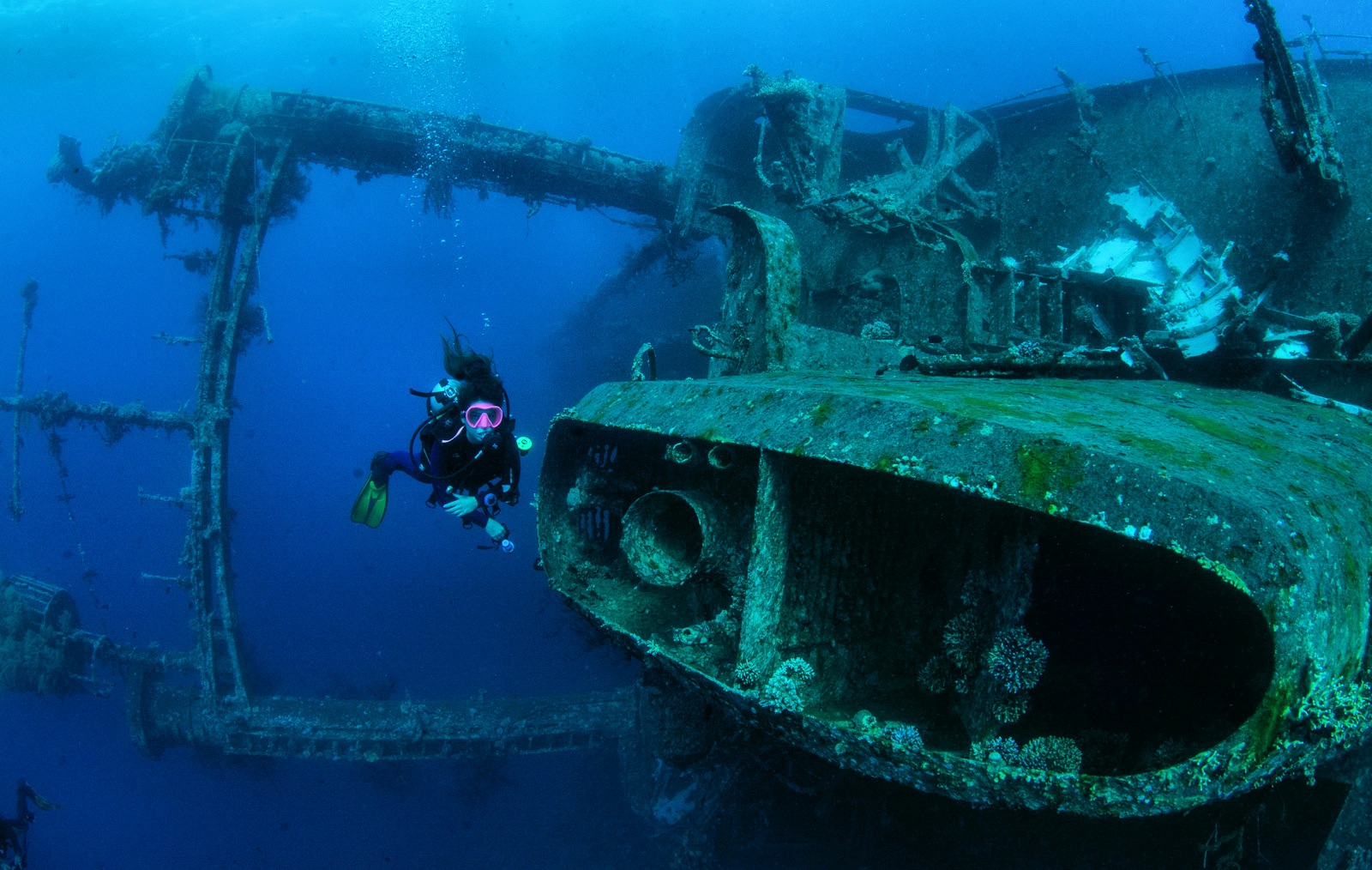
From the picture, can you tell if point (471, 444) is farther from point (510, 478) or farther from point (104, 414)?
point (104, 414)

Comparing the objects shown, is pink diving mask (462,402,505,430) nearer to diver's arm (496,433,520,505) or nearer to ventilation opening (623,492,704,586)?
diver's arm (496,433,520,505)

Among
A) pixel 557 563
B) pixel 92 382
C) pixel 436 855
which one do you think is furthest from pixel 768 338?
pixel 92 382

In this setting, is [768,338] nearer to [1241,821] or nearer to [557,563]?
[557,563]

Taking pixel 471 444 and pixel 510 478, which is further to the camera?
pixel 510 478

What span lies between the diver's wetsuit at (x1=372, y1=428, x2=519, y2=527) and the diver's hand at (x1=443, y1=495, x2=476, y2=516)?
0.07 metres

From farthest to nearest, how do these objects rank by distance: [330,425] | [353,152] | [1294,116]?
[330,425], [353,152], [1294,116]

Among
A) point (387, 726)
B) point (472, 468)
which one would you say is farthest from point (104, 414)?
point (472, 468)

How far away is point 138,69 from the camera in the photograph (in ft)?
200

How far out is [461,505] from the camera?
353 centimetres

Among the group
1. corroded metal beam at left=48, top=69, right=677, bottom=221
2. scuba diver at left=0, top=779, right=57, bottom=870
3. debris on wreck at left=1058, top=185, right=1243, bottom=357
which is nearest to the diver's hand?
debris on wreck at left=1058, top=185, right=1243, bottom=357

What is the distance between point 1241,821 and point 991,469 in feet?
8.02

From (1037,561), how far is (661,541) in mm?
1411

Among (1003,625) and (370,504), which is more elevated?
(1003,625)

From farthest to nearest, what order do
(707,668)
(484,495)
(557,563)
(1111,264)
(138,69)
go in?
(138,69)
(1111,264)
(484,495)
(557,563)
(707,668)
